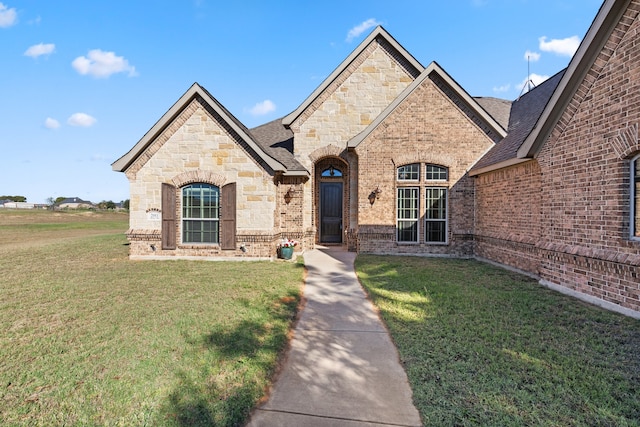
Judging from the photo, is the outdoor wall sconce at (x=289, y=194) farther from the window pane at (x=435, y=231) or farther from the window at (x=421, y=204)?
the window pane at (x=435, y=231)

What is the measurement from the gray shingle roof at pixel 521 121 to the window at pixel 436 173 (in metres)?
0.96

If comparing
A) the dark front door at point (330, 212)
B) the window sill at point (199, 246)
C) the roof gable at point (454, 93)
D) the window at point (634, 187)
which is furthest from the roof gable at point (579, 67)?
the window sill at point (199, 246)

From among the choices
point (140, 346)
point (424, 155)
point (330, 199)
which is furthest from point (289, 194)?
point (140, 346)

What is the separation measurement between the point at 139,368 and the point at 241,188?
7376 millimetres

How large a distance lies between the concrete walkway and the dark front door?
800 cm

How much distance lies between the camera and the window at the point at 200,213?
10.5 metres

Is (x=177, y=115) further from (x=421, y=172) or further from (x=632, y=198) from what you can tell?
(x=632, y=198)

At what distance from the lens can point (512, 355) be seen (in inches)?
154

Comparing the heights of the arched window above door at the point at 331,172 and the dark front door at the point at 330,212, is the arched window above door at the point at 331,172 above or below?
above

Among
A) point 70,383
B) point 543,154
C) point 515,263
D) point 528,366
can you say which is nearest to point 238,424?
point 70,383

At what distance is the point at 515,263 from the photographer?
8.96 metres

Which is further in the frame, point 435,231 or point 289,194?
point 289,194

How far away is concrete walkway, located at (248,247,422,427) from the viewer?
2.92 m

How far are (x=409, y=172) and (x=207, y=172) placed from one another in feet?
23.5
